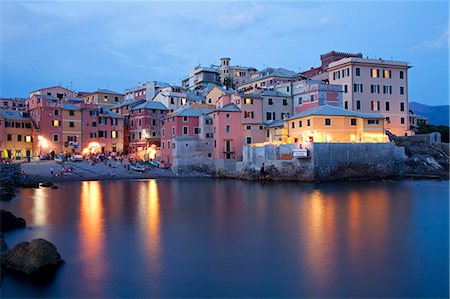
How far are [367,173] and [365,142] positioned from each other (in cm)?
367

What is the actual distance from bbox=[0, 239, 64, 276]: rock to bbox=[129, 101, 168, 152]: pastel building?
173 ft

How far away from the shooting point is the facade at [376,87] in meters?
57.0

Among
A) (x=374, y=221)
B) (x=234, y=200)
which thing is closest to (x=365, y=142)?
(x=234, y=200)

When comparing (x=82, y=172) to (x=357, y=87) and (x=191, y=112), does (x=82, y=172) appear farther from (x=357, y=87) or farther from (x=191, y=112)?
(x=357, y=87)

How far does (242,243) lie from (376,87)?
45.5 metres

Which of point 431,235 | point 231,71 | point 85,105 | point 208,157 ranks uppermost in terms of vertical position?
point 231,71

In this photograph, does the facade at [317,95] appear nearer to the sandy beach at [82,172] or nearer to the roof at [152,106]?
the sandy beach at [82,172]

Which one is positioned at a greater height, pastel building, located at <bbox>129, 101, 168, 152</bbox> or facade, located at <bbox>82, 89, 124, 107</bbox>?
facade, located at <bbox>82, 89, 124, 107</bbox>

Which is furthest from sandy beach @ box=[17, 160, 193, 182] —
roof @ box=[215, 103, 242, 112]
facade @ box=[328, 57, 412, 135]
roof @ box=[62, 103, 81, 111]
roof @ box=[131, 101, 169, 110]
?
facade @ box=[328, 57, 412, 135]

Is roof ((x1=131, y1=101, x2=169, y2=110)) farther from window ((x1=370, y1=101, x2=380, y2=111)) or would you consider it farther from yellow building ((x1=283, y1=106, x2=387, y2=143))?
window ((x1=370, y1=101, x2=380, y2=111))

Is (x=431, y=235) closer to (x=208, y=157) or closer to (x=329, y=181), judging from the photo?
(x=329, y=181)

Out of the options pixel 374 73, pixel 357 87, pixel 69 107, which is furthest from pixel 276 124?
pixel 69 107

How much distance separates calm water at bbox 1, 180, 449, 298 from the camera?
548 inches

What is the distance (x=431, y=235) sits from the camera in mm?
21734
